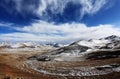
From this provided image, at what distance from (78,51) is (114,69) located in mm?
47883

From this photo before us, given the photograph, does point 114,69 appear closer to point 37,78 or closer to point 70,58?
point 37,78

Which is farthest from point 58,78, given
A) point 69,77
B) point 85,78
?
point 85,78

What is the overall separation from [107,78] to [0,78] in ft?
61.0

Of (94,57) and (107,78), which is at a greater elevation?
(94,57)

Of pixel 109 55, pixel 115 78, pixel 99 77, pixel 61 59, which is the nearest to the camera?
pixel 115 78

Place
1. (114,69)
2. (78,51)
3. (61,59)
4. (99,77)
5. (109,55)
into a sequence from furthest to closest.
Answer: (78,51) → (61,59) → (109,55) → (114,69) → (99,77)

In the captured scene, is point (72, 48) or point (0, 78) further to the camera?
point (72, 48)

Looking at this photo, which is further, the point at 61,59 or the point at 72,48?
the point at 72,48

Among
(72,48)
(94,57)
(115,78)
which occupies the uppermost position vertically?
(72,48)

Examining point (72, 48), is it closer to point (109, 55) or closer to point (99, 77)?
point (109, 55)

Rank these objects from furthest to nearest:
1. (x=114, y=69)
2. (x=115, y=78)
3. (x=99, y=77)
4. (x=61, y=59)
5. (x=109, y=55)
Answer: (x=61, y=59)
(x=109, y=55)
(x=114, y=69)
(x=99, y=77)
(x=115, y=78)

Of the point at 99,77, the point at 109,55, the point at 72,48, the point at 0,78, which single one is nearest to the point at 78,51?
the point at 72,48

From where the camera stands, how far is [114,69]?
40156mm

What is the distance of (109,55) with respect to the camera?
67.5 meters
